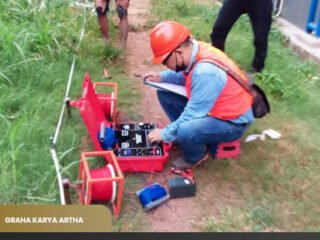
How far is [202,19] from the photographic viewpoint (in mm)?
3691

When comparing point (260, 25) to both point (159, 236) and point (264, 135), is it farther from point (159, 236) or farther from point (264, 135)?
point (159, 236)

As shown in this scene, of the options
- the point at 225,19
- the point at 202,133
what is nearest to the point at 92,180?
the point at 202,133

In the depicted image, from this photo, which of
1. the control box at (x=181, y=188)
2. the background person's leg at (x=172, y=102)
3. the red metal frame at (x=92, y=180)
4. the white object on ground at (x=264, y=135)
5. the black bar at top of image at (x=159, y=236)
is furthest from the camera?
the white object on ground at (x=264, y=135)

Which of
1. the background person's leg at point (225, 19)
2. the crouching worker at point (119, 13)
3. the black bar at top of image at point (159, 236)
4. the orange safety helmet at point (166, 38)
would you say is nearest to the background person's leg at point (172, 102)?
the orange safety helmet at point (166, 38)

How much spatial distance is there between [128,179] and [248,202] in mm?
496

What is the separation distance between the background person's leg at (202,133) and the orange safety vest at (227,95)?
0.04 m

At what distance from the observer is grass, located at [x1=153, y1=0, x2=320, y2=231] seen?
1.56 m

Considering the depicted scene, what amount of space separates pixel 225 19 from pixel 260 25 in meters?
0.22

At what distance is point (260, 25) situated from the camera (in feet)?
8.36

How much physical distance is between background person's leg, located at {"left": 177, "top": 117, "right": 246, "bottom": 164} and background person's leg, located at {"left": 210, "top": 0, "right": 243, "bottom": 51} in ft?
3.47

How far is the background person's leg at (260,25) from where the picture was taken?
8.16 feet

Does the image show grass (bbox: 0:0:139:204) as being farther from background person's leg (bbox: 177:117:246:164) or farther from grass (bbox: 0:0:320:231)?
background person's leg (bbox: 177:117:246:164)

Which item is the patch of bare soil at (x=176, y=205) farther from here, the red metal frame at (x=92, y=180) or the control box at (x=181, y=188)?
the red metal frame at (x=92, y=180)

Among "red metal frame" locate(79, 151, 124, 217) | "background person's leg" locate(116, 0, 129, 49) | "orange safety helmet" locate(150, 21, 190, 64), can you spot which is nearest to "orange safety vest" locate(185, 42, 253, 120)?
"orange safety helmet" locate(150, 21, 190, 64)
